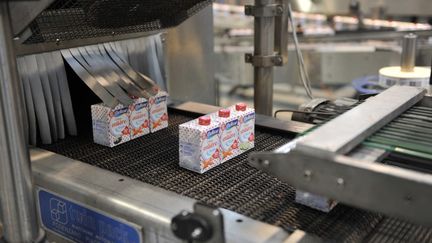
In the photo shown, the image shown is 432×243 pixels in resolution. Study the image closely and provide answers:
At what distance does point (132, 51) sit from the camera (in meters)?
1.34

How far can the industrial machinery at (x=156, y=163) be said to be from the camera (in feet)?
2.09

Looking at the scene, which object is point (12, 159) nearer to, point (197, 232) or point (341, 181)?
point (197, 232)

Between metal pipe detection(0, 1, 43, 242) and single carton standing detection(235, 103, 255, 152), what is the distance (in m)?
0.47

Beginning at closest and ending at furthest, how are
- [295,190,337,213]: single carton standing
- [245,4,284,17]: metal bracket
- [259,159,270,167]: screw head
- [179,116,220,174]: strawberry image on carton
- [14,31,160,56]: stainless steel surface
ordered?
[259,159,270,167]: screw head < [295,190,337,213]: single carton standing < [179,116,220,174]: strawberry image on carton < [14,31,160,56]: stainless steel surface < [245,4,284,17]: metal bracket

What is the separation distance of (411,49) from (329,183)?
1.05 m

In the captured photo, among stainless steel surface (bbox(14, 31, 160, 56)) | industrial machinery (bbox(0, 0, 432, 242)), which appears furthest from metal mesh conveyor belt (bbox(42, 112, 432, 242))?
stainless steel surface (bbox(14, 31, 160, 56))

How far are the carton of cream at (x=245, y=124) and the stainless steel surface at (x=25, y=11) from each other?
1.47 feet

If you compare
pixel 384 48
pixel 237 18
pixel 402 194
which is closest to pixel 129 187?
pixel 402 194

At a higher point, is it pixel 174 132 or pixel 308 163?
pixel 308 163

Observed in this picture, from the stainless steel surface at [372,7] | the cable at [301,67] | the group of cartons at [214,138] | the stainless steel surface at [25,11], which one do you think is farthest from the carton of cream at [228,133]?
the stainless steel surface at [372,7]

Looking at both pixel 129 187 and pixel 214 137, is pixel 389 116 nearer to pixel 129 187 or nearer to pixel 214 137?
pixel 214 137

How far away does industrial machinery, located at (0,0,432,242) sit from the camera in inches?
25.1

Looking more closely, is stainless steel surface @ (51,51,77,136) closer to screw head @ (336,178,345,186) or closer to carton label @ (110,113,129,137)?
carton label @ (110,113,129,137)

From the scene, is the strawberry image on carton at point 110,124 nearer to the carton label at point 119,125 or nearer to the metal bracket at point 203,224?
the carton label at point 119,125
